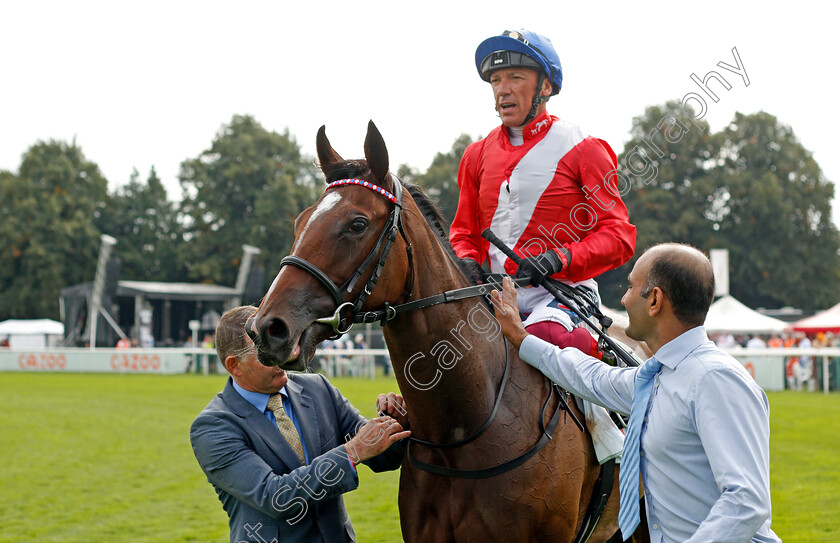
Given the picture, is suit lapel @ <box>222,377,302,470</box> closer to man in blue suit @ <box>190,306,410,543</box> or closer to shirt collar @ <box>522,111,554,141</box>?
man in blue suit @ <box>190,306,410,543</box>

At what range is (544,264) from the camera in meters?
3.07

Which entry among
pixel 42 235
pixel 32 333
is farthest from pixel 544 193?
Result: pixel 42 235

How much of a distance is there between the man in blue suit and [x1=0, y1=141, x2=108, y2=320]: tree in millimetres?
47996

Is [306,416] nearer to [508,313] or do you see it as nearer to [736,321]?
[508,313]

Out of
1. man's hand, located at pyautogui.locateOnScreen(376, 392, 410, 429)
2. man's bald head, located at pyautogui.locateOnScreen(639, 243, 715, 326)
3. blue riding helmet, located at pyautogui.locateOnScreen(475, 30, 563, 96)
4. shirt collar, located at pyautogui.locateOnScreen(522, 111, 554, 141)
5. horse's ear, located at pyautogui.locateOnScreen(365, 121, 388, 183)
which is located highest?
blue riding helmet, located at pyautogui.locateOnScreen(475, 30, 563, 96)

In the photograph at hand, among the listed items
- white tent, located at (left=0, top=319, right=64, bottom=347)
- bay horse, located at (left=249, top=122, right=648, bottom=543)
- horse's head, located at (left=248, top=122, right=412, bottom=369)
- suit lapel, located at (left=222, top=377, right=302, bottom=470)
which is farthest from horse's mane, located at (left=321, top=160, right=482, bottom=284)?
white tent, located at (left=0, top=319, right=64, bottom=347)

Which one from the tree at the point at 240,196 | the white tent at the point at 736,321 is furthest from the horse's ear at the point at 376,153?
the tree at the point at 240,196

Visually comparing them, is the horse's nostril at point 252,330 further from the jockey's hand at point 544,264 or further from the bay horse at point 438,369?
the jockey's hand at point 544,264

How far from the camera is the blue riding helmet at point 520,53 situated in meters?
3.25

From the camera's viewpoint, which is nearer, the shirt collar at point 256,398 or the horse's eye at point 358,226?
the horse's eye at point 358,226

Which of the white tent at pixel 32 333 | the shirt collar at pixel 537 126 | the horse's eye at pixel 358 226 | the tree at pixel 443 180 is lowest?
the white tent at pixel 32 333

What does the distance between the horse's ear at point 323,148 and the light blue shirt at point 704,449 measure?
1.40 m

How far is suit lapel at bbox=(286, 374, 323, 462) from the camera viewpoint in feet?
9.59

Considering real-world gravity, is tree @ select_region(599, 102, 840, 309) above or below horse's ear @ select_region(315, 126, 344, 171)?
above
